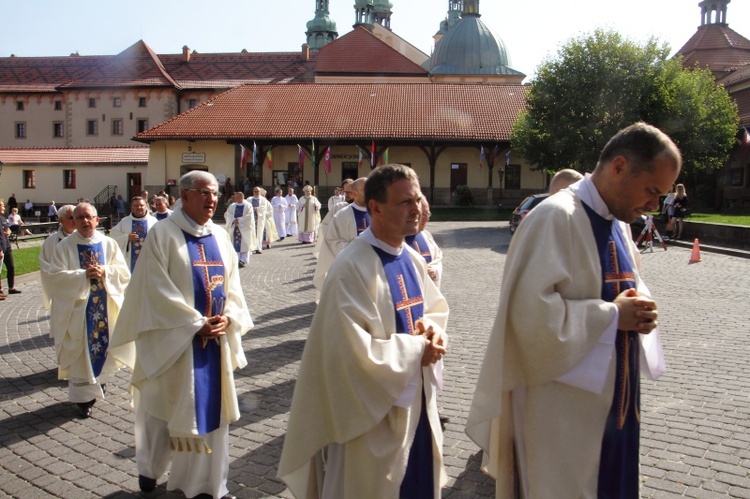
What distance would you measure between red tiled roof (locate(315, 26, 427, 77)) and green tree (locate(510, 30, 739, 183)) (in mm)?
30791

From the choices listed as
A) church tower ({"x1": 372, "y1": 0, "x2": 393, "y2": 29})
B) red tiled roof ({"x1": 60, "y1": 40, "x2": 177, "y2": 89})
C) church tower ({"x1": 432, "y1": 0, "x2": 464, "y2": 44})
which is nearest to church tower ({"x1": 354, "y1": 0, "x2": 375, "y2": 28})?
church tower ({"x1": 372, "y1": 0, "x2": 393, "y2": 29})

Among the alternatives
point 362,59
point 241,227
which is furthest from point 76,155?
point 241,227

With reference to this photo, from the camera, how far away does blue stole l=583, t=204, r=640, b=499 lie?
301cm

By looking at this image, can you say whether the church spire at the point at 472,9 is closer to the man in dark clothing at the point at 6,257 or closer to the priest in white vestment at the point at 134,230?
the man in dark clothing at the point at 6,257

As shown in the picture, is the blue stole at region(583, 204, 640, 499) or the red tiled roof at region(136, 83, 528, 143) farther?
the red tiled roof at region(136, 83, 528, 143)

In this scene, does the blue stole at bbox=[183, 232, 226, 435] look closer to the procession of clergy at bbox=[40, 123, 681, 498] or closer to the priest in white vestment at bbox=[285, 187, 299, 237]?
the procession of clergy at bbox=[40, 123, 681, 498]

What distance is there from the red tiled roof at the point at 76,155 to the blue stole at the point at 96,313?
131 feet

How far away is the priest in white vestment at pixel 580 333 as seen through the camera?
2.83 metres

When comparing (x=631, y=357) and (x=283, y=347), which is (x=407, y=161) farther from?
(x=631, y=357)

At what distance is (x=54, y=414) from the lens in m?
5.88

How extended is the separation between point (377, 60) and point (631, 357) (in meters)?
57.0

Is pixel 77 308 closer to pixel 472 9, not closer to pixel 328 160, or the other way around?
pixel 328 160

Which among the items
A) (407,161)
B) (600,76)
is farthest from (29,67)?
(600,76)

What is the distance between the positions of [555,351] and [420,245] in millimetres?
3062
